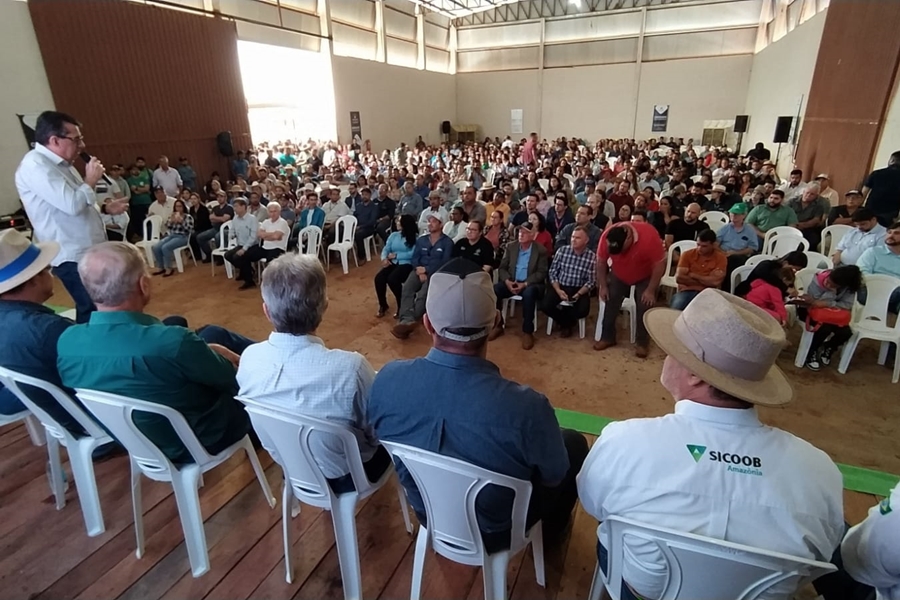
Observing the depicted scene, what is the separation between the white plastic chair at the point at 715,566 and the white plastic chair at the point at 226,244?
5585 millimetres

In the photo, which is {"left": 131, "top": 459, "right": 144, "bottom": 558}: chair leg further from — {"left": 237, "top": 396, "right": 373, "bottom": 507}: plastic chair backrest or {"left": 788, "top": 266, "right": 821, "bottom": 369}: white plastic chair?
{"left": 788, "top": 266, "right": 821, "bottom": 369}: white plastic chair

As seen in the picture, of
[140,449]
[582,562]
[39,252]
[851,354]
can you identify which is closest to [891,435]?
[851,354]

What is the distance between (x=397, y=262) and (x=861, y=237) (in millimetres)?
4132

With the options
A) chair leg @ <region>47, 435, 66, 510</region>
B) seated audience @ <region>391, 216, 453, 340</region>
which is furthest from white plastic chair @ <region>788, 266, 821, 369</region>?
chair leg @ <region>47, 435, 66, 510</region>

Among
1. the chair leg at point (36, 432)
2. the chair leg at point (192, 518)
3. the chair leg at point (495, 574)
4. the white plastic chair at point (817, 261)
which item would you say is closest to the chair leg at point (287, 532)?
the chair leg at point (192, 518)

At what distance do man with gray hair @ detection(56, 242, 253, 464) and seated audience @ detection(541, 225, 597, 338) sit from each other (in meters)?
2.88

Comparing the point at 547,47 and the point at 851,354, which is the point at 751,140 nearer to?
the point at 547,47

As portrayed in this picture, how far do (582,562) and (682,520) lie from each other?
32.1 inches

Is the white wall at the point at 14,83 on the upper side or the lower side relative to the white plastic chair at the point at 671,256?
upper

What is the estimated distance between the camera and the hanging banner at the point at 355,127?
1360 centimetres

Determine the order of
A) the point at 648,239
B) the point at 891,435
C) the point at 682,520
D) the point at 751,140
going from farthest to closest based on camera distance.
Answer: the point at 751,140 → the point at 648,239 → the point at 891,435 → the point at 682,520

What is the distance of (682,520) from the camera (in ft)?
3.43

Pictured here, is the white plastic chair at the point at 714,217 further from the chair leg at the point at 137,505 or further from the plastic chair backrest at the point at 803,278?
the chair leg at the point at 137,505

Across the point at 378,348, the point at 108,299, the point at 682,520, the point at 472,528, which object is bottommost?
the point at 378,348
